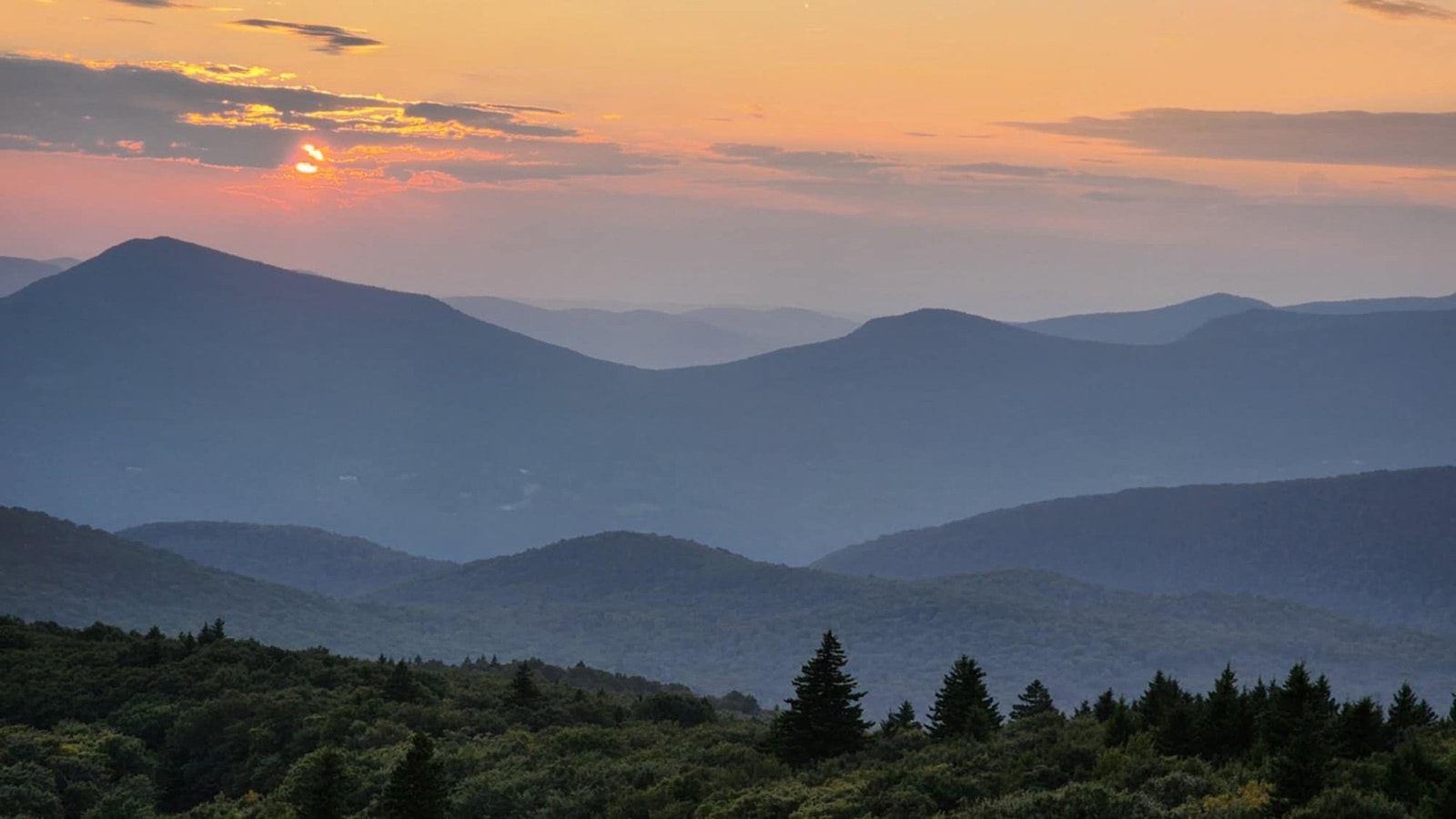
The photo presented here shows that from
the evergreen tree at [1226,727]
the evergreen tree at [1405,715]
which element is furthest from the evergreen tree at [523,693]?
the evergreen tree at [1405,715]

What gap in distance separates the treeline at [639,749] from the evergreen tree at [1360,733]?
64 mm

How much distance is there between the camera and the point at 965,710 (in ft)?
153

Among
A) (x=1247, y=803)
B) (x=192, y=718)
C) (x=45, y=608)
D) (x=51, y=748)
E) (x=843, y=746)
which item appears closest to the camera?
(x=1247, y=803)

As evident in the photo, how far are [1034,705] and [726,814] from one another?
1334 inches

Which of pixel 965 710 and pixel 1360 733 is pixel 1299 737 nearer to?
pixel 1360 733

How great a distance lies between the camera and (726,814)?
3675 centimetres

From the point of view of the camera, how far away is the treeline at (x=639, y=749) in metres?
31.8

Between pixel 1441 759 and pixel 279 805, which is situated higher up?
pixel 1441 759

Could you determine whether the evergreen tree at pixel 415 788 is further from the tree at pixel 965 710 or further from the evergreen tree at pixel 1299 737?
the evergreen tree at pixel 1299 737

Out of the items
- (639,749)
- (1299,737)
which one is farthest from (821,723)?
(1299,737)

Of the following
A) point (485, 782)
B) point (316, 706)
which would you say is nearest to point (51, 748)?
point (316, 706)

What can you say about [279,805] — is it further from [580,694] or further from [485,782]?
[580,694]

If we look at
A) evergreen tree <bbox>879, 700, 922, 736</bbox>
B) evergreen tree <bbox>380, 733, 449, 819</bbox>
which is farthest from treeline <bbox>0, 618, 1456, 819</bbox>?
evergreen tree <bbox>879, 700, 922, 736</bbox>

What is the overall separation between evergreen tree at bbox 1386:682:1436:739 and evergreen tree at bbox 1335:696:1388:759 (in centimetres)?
96
